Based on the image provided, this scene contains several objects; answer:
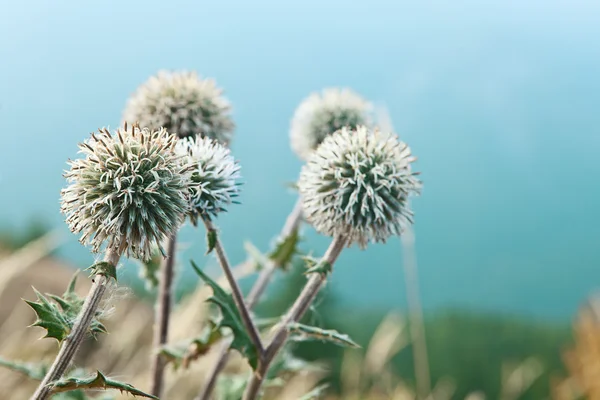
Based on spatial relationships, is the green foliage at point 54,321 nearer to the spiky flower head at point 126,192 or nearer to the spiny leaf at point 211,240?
the spiky flower head at point 126,192

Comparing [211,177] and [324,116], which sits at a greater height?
[324,116]

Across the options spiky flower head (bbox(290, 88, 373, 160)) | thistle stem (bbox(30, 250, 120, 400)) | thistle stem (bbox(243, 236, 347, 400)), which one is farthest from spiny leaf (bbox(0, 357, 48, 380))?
spiky flower head (bbox(290, 88, 373, 160))

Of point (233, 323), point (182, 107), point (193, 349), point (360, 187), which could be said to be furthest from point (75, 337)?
point (182, 107)

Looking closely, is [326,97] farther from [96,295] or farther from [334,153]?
[96,295]

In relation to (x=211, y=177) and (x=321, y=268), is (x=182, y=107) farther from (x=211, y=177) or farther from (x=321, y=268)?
(x=321, y=268)

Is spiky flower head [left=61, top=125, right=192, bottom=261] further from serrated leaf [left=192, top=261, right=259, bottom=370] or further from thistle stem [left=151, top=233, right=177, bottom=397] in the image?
thistle stem [left=151, top=233, right=177, bottom=397]

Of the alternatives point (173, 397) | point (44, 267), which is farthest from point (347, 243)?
point (44, 267)
